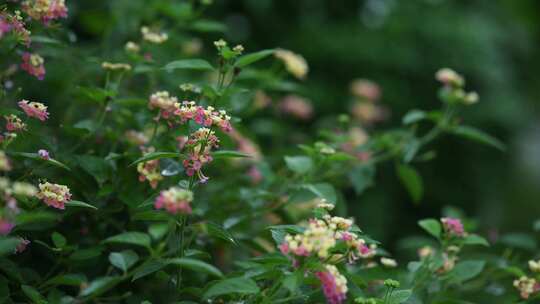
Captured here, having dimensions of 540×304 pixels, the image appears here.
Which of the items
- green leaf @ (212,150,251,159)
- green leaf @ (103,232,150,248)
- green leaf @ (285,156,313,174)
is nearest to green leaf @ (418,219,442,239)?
green leaf @ (285,156,313,174)

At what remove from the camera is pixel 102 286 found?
2.88ft

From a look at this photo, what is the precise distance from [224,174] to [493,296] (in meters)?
0.74

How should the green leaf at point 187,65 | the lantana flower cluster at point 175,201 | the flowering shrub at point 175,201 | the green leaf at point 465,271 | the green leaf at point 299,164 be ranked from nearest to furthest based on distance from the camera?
the lantana flower cluster at point 175,201 → the flowering shrub at point 175,201 → the green leaf at point 187,65 → the green leaf at point 465,271 → the green leaf at point 299,164

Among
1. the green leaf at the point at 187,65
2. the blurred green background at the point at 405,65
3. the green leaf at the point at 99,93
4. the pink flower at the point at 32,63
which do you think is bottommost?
the blurred green background at the point at 405,65

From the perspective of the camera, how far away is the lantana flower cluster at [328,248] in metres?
0.83

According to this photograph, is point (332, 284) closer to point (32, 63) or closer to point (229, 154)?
point (229, 154)

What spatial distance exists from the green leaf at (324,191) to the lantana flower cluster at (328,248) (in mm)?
267

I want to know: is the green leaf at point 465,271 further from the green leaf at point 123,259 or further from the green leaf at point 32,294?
the green leaf at point 32,294

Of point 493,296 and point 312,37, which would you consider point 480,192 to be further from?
point 493,296

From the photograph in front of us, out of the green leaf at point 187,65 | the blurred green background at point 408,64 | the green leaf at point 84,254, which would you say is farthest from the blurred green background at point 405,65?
the green leaf at point 84,254

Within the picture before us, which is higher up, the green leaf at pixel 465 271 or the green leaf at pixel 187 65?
the green leaf at pixel 187 65

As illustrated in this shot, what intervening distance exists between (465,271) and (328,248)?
1.62 ft

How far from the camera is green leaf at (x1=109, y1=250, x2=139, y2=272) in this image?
97 centimetres

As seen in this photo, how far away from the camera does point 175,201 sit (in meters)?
0.81
